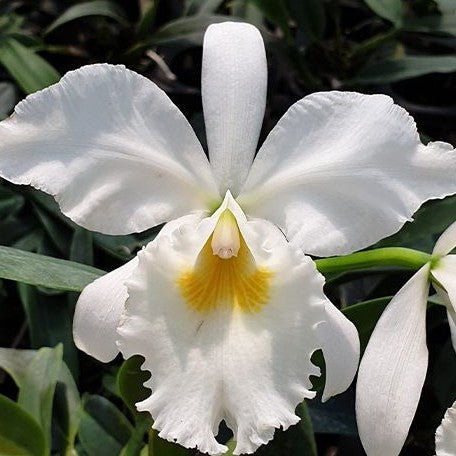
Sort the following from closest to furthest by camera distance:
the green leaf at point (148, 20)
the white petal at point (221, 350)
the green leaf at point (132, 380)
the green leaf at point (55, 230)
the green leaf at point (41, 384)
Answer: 1. the white petal at point (221, 350)
2. the green leaf at point (132, 380)
3. the green leaf at point (41, 384)
4. the green leaf at point (55, 230)
5. the green leaf at point (148, 20)

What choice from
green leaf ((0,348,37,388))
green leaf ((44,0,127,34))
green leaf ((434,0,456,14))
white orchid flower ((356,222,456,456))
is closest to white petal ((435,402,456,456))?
white orchid flower ((356,222,456,456))

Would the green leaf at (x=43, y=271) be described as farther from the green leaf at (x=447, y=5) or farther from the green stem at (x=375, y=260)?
the green leaf at (x=447, y=5)

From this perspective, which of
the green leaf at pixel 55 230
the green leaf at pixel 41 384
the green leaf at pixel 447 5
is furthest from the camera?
the green leaf at pixel 447 5

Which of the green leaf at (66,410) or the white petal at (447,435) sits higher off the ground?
the white petal at (447,435)

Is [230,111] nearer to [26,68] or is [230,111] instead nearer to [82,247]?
[82,247]

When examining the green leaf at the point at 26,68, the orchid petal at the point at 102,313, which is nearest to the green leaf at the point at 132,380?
the orchid petal at the point at 102,313

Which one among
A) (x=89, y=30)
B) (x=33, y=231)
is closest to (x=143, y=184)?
(x=33, y=231)

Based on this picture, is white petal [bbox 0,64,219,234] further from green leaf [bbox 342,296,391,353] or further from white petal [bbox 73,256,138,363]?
green leaf [bbox 342,296,391,353]
